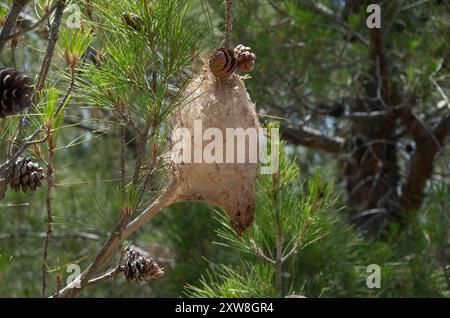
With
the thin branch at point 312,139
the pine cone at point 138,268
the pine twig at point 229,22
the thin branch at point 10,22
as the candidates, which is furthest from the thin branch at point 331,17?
the thin branch at point 10,22

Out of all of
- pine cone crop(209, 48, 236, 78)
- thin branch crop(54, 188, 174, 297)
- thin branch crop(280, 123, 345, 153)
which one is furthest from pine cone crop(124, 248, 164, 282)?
thin branch crop(280, 123, 345, 153)

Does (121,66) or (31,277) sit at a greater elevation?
(121,66)

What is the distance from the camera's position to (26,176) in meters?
1.43

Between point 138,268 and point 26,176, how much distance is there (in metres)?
0.26

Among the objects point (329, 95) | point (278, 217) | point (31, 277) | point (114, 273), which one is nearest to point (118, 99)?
point (114, 273)

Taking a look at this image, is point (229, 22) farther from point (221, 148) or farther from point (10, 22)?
point (10, 22)

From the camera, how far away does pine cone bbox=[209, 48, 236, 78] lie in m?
1.40

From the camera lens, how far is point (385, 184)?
3.52m

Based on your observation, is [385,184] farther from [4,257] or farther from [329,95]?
[4,257]

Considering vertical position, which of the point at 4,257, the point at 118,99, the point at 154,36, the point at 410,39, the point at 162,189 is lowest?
the point at 4,257

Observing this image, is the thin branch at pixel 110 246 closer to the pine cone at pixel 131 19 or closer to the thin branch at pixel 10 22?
the pine cone at pixel 131 19

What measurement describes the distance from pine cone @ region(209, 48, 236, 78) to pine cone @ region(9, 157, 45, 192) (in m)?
0.36
